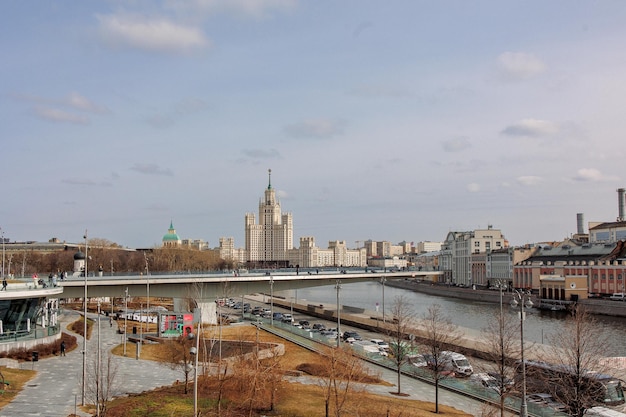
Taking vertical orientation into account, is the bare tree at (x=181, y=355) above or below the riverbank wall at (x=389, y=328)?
above

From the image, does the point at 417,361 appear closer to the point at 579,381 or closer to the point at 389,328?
the point at 579,381

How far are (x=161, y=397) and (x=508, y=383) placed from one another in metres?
14.7

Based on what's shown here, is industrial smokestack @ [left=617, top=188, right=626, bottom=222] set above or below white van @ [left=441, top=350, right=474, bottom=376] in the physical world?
above

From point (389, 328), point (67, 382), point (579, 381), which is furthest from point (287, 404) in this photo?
point (389, 328)

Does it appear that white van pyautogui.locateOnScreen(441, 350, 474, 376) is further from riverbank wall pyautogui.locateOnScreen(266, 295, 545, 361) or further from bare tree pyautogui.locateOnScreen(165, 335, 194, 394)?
bare tree pyautogui.locateOnScreen(165, 335, 194, 394)

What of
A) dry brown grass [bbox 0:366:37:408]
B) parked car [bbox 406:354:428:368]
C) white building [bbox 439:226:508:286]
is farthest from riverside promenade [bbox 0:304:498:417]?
white building [bbox 439:226:508:286]

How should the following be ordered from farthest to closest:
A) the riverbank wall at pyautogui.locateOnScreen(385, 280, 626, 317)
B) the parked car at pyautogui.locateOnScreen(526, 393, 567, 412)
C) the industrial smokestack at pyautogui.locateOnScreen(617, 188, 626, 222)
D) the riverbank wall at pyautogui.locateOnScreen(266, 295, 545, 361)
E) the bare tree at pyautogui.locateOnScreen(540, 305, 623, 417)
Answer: the industrial smokestack at pyautogui.locateOnScreen(617, 188, 626, 222) → the riverbank wall at pyautogui.locateOnScreen(385, 280, 626, 317) → the riverbank wall at pyautogui.locateOnScreen(266, 295, 545, 361) → the parked car at pyautogui.locateOnScreen(526, 393, 567, 412) → the bare tree at pyautogui.locateOnScreen(540, 305, 623, 417)

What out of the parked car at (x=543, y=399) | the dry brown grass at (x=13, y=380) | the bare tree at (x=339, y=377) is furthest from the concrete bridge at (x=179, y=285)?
the parked car at (x=543, y=399)

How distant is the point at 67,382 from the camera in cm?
3038

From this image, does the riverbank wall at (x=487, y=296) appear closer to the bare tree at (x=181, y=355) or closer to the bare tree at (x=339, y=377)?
the bare tree at (x=339, y=377)

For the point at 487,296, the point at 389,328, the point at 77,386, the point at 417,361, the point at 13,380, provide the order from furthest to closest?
the point at 487,296
the point at 389,328
the point at 417,361
the point at 13,380
the point at 77,386

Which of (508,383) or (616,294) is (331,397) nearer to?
(508,383)

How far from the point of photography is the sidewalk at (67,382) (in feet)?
79.7

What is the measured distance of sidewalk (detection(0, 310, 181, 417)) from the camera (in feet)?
79.7
